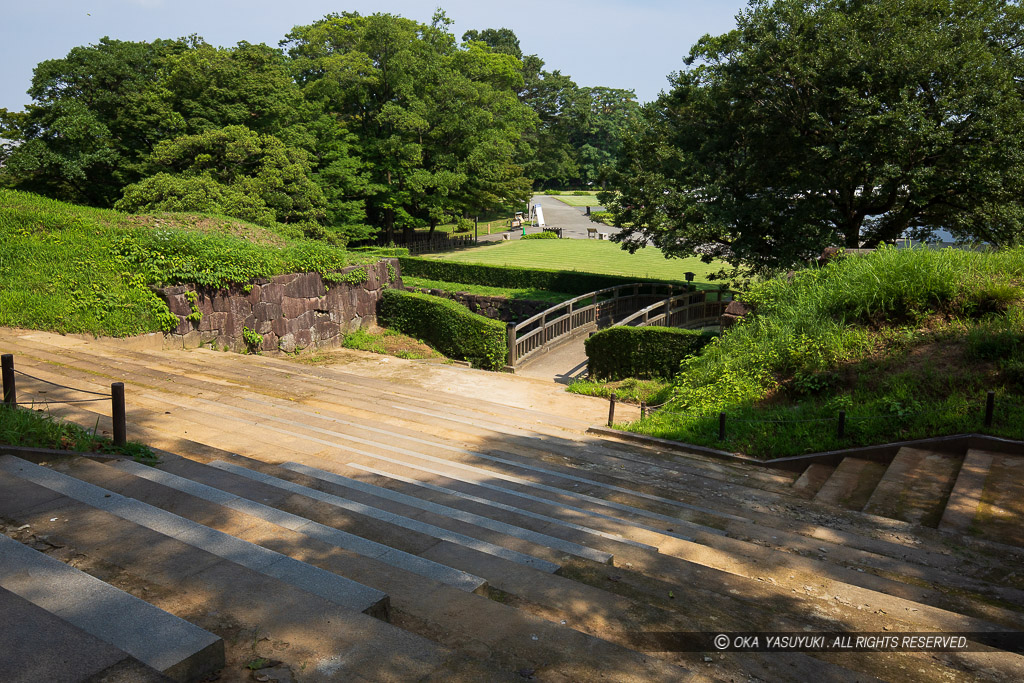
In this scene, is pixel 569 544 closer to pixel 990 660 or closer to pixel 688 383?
pixel 990 660

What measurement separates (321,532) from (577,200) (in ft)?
296

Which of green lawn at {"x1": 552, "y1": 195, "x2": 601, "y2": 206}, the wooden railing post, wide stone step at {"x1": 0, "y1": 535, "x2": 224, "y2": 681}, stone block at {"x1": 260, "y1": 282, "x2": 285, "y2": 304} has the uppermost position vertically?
green lawn at {"x1": 552, "y1": 195, "x2": 601, "y2": 206}

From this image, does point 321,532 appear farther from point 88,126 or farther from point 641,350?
point 88,126

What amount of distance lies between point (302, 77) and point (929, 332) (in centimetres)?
5218

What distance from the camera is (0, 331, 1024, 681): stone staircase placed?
322 cm

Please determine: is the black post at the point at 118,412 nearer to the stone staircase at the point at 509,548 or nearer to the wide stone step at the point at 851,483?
the stone staircase at the point at 509,548

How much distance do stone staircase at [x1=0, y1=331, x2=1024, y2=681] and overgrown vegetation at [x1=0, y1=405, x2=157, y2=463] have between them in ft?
1.54

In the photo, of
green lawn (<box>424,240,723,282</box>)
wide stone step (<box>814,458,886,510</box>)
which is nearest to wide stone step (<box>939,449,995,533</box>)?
wide stone step (<box>814,458,886,510</box>)

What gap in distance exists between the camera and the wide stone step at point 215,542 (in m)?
3.52

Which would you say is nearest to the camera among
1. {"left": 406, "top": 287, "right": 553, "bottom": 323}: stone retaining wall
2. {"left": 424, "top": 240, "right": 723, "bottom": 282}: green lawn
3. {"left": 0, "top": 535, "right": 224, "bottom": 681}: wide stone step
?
{"left": 0, "top": 535, "right": 224, "bottom": 681}: wide stone step

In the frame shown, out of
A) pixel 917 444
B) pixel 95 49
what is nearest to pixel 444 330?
pixel 917 444

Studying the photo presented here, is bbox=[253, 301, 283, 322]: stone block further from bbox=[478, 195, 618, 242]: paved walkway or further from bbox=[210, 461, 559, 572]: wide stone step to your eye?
bbox=[478, 195, 618, 242]: paved walkway

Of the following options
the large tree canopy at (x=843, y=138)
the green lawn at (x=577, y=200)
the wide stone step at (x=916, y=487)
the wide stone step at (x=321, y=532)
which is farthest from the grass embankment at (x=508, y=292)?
the green lawn at (x=577, y=200)

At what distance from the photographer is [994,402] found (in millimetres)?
8438
